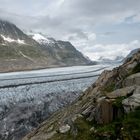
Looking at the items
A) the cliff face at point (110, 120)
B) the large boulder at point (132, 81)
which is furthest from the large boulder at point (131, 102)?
the large boulder at point (132, 81)

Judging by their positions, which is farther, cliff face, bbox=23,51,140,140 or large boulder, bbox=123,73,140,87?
large boulder, bbox=123,73,140,87

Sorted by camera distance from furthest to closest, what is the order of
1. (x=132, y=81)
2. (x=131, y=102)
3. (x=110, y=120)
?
(x=132, y=81)
(x=110, y=120)
(x=131, y=102)

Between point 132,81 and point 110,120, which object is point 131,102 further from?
point 132,81

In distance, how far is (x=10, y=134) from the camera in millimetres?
40719

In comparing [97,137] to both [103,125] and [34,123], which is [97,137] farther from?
[34,123]

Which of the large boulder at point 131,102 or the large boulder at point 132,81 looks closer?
the large boulder at point 131,102

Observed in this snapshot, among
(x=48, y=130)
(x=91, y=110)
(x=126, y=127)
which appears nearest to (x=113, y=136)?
(x=126, y=127)

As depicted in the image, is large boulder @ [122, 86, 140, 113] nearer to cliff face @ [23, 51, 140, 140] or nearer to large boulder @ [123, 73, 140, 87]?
cliff face @ [23, 51, 140, 140]

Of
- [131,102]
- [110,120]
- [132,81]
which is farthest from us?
[132,81]

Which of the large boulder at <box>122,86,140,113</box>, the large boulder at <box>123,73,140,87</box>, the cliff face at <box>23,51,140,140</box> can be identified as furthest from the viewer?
the large boulder at <box>123,73,140,87</box>

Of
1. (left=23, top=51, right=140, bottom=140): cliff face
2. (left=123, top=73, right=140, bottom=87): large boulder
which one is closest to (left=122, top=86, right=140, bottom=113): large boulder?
(left=23, top=51, right=140, bottom=140): cliff face

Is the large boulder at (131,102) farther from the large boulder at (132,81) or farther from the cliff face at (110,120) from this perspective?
the large boulder at (132,81)

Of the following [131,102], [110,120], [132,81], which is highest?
[132,81]

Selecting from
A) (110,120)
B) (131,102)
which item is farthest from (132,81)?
(110,120)
